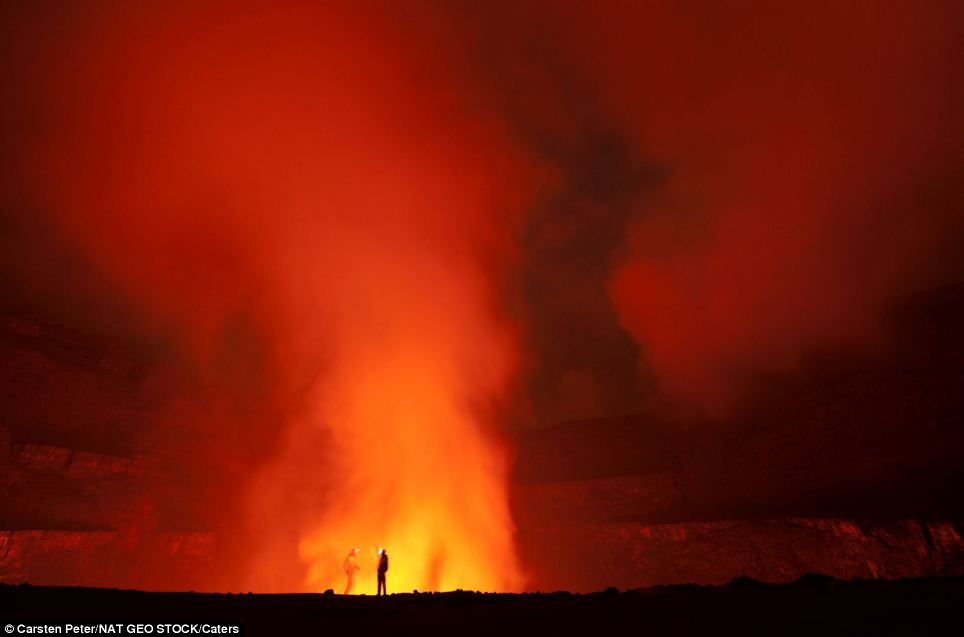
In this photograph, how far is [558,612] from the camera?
9.97 metres

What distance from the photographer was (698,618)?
872 cm

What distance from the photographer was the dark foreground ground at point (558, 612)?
8.05 m

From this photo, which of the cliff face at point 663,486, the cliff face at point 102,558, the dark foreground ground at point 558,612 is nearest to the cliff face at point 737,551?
the cliff face at point 663,486

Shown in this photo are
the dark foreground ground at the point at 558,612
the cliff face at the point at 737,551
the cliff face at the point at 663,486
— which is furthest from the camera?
the cliff face at the point at 663,486

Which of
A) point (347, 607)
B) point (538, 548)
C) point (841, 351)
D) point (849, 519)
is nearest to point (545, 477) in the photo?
point (538, 548)

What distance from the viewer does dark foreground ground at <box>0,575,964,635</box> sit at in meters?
8.05

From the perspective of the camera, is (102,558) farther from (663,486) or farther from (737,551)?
(663,486)

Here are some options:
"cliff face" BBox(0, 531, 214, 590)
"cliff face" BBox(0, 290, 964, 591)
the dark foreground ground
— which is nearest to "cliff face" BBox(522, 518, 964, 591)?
"cliff face" BBox(0, 290, 964, 591)

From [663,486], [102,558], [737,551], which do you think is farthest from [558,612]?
[663,486]

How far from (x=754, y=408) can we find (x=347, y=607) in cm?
Result: 7419

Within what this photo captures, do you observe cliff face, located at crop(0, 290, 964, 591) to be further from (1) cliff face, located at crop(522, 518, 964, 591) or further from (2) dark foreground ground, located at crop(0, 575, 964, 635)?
(2) dark foreground ground, located at crop(0, 575, 964, 635)

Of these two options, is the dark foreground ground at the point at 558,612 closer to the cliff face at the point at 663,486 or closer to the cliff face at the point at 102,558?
the cliff face at the point at 663,486

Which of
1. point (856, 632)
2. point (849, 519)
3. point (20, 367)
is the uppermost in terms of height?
point (20, 367)

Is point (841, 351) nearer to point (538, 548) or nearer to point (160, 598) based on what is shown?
point (538, 548)
